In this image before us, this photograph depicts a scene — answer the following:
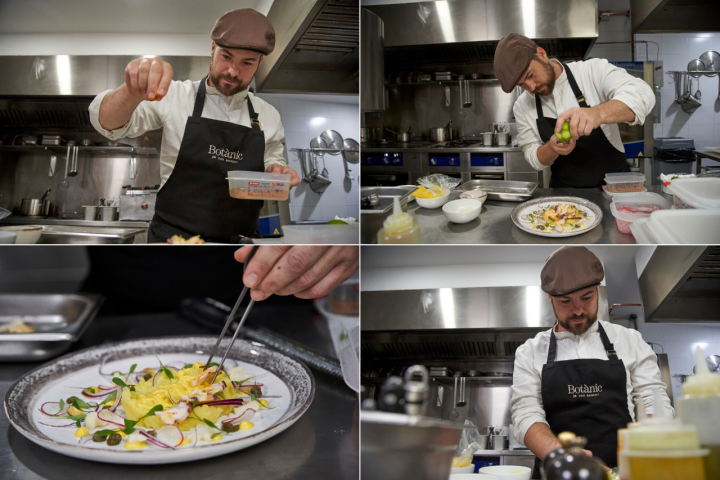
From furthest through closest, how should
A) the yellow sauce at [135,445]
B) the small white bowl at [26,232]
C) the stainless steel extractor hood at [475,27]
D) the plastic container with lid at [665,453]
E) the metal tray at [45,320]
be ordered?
1. the metal tray at [45,320]
2. the small white bowl at [26,232]
3. the yellow sauce at [135,445]
4. the stainless steel extractor hood at [475,27]
5. the plastic container with lid at [665,453]

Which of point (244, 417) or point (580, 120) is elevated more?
point (580, 120)

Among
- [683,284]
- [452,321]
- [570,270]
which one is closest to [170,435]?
[452,321]

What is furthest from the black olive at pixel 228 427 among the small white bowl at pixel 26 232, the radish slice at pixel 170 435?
the small white bowl at pixel 26 232

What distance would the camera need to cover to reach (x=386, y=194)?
1.51m

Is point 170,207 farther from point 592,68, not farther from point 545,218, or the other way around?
point 592,68

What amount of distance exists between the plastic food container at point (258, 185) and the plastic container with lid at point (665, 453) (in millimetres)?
1040

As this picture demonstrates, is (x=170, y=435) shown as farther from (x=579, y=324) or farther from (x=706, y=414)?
(x=706, y=414)

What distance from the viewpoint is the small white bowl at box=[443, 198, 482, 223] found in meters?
1.47

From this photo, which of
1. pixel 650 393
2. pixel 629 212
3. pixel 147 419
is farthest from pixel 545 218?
pixel 147 419

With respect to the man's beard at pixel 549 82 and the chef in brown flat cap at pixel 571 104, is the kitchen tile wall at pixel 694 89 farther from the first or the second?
the man's beard at pixel 549 82

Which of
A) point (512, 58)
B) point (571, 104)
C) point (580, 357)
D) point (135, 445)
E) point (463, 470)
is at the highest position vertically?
point (512, 58)

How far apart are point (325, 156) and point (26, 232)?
952mm

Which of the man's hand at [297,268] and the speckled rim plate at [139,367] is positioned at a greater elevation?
the man's hand at [297,268]

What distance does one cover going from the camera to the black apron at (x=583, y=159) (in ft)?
4.45
